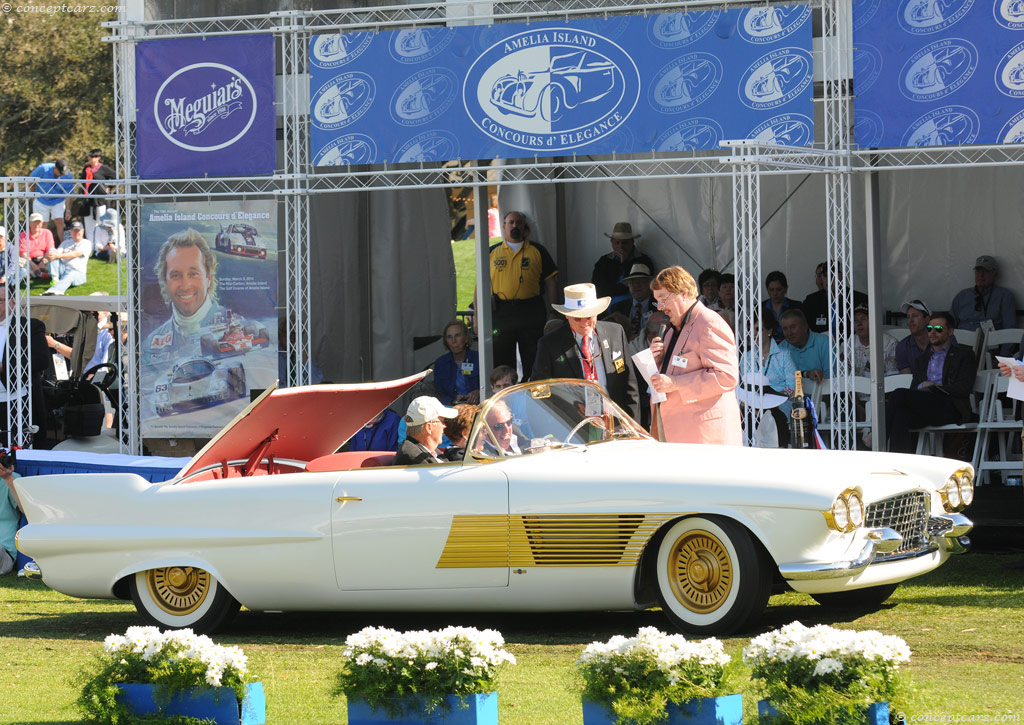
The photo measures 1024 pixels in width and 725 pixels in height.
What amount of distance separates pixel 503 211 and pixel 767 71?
4159 millimetres

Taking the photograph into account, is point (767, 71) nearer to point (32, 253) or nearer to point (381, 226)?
point (381, 226)

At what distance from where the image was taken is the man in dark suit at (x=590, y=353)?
29.1 feet

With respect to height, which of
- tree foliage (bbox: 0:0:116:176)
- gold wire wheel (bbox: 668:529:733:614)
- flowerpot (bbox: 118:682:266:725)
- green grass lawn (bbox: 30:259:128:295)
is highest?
tree foliage (bbox: 0:0:116:176)

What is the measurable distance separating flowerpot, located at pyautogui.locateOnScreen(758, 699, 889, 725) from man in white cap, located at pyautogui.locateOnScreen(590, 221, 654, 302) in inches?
374

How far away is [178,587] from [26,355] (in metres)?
5.13

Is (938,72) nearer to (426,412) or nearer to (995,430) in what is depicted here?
(995,430)

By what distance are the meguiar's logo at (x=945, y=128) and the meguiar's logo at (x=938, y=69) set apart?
0.13 metres

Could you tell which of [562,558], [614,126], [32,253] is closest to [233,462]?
[562,558]

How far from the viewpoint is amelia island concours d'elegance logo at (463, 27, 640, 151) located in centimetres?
1099

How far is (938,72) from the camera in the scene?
1021 cm

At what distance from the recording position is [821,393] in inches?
469

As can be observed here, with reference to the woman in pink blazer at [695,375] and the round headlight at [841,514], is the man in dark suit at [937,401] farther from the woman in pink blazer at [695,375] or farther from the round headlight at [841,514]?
the round headlight at [841,514]

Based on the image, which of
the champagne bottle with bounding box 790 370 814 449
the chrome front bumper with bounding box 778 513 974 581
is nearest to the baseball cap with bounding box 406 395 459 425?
the chrome front bumper with bounding box 778 513 974 581

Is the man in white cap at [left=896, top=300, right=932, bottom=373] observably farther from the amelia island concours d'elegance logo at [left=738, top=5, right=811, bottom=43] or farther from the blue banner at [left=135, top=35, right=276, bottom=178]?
the blue banner at [left=135, top=35, right=276, bottom=178]
